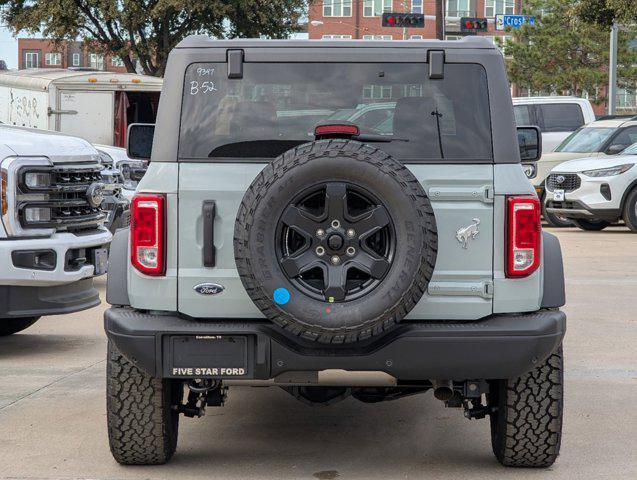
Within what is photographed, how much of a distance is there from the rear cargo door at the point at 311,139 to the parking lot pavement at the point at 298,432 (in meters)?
0.86

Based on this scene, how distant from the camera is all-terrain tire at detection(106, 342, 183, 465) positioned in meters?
5.45

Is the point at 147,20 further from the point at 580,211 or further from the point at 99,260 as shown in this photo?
the point at 99,260

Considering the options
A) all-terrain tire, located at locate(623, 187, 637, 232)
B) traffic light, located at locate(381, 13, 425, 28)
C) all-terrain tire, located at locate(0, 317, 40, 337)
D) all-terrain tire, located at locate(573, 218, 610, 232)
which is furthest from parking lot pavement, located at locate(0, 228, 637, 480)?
traffic light, located at locate(381, 13, 425, 28)

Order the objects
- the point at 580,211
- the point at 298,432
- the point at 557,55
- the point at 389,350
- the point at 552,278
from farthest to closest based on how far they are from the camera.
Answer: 1. the point at 557,55
2. the point at 580,211
3. the point at 298,432
4. the point at 552,278
5. the point at 389,350

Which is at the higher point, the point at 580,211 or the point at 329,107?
the point at 329,107

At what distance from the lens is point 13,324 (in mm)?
9484

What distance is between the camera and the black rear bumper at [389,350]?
512cm

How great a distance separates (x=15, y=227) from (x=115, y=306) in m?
2.87

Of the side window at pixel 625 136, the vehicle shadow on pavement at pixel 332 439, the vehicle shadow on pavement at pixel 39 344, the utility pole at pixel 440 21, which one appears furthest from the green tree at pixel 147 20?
the vehicle shadow on pavement at pixel 332 439

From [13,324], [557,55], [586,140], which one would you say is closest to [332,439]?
[13,324]

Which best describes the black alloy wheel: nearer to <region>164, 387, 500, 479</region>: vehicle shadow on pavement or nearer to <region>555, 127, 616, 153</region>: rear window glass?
<region>164, 387, 500, 479</region>: vehicle shadow on pavement

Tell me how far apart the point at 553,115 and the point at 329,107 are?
67.2ft

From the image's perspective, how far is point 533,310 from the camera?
5324 mm

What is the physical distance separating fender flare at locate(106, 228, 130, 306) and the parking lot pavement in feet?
2.53
